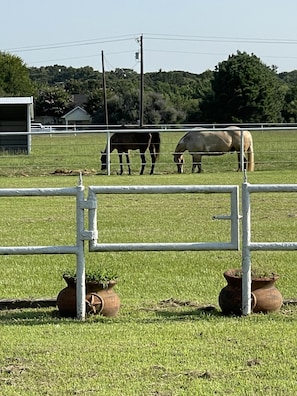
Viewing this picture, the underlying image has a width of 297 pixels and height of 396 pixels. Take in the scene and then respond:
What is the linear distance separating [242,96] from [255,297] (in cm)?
6240

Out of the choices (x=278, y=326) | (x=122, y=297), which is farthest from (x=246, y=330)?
(x=122, y=297)

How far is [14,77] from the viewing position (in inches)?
3462

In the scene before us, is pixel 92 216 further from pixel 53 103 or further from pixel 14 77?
pixel 53 103

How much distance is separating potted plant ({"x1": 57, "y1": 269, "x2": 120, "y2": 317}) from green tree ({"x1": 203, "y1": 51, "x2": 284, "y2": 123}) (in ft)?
195

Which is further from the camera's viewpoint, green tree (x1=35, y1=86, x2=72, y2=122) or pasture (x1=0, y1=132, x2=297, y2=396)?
green tree (x1=35, y1=86, x2=72, y2=122)

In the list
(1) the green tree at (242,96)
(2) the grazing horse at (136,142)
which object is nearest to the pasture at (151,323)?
(2) the grazing horse at (136,142)

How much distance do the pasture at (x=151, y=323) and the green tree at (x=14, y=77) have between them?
74170mm

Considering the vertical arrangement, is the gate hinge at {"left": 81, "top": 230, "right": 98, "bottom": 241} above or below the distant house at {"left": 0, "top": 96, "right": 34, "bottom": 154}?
below

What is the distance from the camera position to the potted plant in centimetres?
630

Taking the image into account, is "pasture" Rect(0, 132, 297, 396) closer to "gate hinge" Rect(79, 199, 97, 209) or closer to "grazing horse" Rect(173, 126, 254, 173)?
"gate hinge" Rect(79, 199, 97, 209)

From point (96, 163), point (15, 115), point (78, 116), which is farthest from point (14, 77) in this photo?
point (96, 163)

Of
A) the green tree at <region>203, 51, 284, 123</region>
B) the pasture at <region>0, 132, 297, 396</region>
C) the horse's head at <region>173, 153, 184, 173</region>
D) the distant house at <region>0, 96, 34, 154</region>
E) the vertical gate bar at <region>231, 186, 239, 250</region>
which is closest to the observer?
the pasture at <region>0, 132, 297, 396</region>

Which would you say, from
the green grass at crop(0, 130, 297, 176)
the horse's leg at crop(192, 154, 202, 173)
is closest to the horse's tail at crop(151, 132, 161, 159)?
the green grass at crop(0, 130, 297, 176)

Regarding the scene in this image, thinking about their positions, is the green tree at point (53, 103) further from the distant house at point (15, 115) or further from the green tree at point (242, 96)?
the distant house at point (15, 115)
